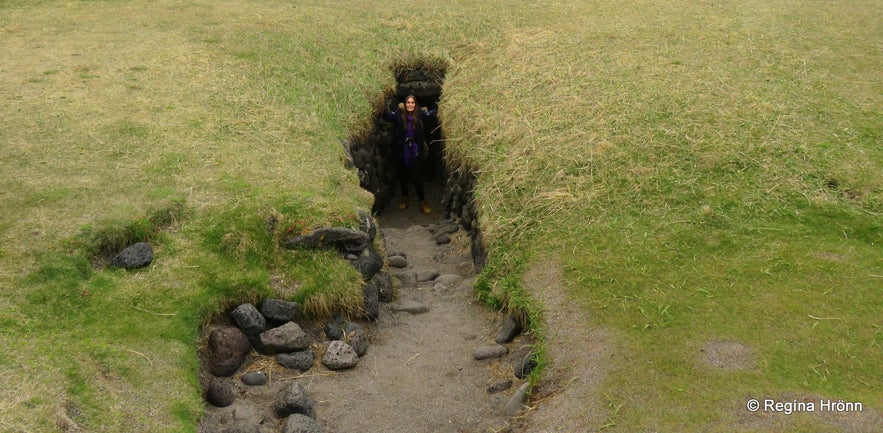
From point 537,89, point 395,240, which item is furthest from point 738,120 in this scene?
point 395,240

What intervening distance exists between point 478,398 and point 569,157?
589 cm

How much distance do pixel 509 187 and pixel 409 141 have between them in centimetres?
516

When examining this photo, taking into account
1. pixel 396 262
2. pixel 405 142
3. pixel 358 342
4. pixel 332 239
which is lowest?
pixel 396 262

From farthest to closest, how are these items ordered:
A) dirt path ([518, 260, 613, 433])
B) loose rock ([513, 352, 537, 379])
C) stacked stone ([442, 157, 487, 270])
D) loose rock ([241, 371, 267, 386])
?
stacked stone ([442, 157, 487, 270]) → loose rock ([241, 371, 267, 386]) → loose rock ([513, 352, 537, 379]) → dirt path ([518, 260, 613, 433])

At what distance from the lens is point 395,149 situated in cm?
1984

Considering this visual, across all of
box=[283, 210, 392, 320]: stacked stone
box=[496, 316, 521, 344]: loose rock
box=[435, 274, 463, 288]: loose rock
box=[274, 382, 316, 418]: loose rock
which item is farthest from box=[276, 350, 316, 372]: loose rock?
box=[435, 274, 463, 288]: loose rock

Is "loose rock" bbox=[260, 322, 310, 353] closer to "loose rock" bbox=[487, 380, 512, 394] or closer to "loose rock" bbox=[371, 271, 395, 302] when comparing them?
"loose rock" bbox=[371, 271, 395, 302]

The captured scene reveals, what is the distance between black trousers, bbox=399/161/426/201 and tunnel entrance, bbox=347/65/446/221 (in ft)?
1.12

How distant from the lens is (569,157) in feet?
49.9

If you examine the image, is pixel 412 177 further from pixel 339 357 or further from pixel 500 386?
pixel 500 386

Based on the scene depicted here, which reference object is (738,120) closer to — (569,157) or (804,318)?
(569,157)

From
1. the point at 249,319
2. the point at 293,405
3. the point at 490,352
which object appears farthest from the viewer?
the point at 490,352

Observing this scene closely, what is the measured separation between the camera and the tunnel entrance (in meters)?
19.5

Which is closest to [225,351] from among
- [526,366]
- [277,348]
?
[277,348]
